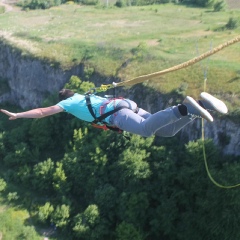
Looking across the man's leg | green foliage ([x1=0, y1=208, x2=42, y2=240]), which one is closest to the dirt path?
green foliage ([x1=0, y1=208, x2=42, y2=240])

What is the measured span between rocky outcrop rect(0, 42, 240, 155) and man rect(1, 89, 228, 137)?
1483 centimetres

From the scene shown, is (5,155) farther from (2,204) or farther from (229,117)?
(229,117)

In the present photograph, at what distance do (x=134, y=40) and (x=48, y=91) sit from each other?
382 inches

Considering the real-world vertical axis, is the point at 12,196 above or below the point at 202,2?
below

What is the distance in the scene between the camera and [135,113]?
9.71m

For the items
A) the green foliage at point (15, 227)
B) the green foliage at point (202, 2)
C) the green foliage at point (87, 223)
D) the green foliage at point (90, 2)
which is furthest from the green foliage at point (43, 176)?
the green foliage at point (90, 2)

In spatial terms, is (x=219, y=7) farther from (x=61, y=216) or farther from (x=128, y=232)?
(x=61, y=216)

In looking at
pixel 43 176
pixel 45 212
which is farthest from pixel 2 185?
pixel 45 212

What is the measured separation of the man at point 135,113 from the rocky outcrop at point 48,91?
1483cm

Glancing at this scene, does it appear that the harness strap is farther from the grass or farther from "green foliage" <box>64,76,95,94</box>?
"green foliage" <box>64,76,95,94</box>

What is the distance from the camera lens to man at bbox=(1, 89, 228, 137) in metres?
8.26

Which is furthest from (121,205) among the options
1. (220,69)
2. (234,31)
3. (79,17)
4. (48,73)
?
(79,17)

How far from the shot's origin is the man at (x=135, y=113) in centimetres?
826

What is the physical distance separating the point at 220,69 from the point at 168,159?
796cm
